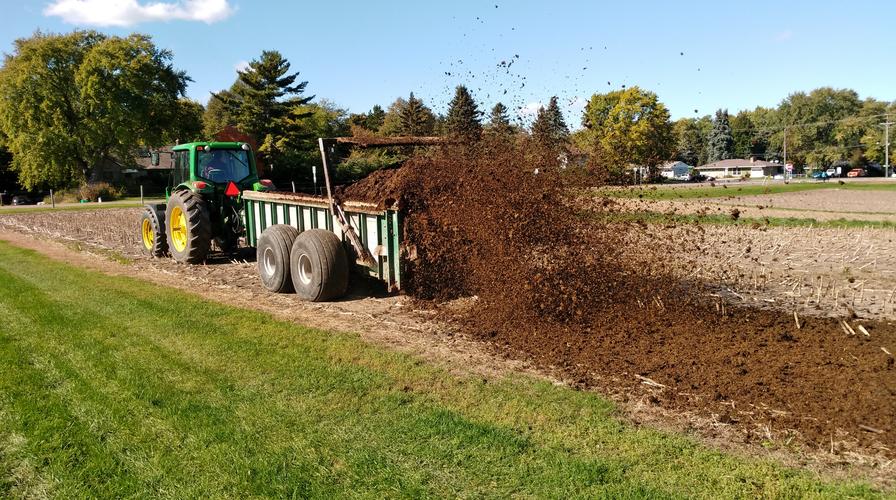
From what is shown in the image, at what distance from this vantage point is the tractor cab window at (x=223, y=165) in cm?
1173

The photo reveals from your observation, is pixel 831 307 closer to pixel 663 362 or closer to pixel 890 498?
pixel 663 362

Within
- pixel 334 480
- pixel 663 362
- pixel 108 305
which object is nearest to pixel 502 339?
pixel 663 362

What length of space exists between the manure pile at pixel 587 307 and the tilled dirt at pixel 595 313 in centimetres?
2

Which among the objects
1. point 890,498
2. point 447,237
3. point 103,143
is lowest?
point 890,498

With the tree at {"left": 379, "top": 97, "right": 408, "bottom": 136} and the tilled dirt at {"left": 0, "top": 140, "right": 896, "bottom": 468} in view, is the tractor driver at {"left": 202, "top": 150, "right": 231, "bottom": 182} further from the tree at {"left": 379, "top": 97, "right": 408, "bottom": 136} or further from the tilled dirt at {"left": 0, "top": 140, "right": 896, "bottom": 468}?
the tree at {"left": 379, "top": 97, "right": 408, "bottom": 136}

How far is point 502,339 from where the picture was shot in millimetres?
6531

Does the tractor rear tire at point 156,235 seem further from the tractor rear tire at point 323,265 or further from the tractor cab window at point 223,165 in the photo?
the tractor rear tire at point 323,265

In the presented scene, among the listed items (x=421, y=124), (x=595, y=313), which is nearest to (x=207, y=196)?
(x=421, y=124)

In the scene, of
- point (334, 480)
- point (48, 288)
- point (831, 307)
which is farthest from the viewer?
point (48, 288)

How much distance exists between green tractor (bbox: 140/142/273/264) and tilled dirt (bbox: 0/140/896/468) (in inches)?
125

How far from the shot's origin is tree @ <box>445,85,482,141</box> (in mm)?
8125

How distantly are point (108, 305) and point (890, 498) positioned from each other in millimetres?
8386

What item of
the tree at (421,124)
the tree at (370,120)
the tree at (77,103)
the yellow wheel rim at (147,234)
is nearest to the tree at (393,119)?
the tree at (370,120)

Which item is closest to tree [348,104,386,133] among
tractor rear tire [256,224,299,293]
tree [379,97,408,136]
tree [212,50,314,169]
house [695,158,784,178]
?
tree [379,97,408,136]
